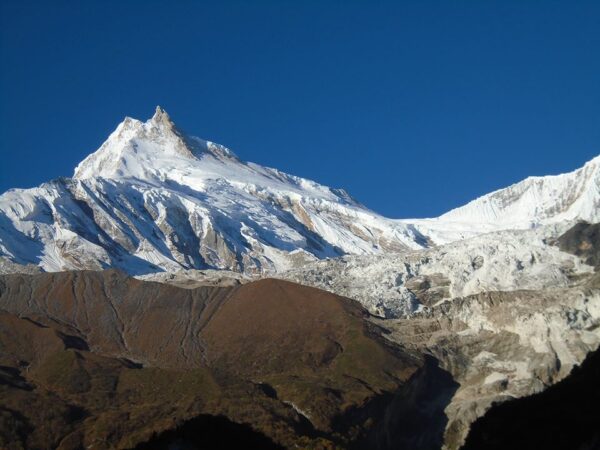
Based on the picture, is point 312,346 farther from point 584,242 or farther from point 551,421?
point 551,421

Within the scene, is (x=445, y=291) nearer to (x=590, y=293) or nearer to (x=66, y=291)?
(x=590, y=293)

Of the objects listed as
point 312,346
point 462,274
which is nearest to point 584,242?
point 462,274

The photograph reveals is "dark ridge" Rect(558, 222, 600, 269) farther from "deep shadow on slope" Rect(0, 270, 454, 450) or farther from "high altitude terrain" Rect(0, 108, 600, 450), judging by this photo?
"deep shadow on slope" Rect(0, 270, 454, 450)

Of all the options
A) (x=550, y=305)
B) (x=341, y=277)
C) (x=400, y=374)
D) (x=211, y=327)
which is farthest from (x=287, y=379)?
(x=341, y=277)

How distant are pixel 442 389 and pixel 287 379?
25.0 metres

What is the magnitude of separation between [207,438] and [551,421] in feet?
83.8

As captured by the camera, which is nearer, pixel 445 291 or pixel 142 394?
pixel 142 394

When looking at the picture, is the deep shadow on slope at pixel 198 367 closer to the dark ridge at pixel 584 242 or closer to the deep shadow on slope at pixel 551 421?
the dark ridge at pixel 584 242

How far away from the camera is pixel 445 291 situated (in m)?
185

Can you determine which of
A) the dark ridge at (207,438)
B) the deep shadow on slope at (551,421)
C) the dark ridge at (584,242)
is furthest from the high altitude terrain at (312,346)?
the deep shadow on slope at (551,421)

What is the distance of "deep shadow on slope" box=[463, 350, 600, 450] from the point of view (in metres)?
46.3

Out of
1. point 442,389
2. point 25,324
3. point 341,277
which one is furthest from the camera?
point 341,277

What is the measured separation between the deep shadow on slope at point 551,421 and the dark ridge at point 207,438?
18.3 m

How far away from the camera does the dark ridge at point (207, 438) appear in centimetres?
6125
